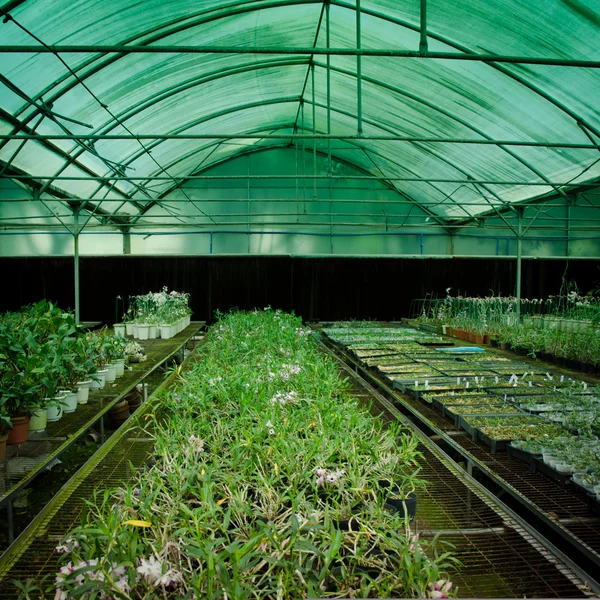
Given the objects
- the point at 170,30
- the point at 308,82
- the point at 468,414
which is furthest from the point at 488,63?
the point at 468,414

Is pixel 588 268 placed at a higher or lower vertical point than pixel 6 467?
higher

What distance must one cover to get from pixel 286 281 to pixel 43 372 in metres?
11.1

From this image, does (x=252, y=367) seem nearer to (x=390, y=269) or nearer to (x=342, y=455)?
(x=342, y=455)

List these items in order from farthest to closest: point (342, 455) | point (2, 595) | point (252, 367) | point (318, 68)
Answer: point (318, 68) → point (252, 367) → point (342, 455) → point (2, 595)

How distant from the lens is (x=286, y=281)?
1459 cm

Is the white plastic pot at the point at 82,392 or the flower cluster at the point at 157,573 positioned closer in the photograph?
the flower cluster at the point at 157,573

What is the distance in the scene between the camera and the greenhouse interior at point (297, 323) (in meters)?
1.85

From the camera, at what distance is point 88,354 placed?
15.7ft

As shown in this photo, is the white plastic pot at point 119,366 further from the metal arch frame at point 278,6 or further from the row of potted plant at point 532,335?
the row of potted plant at point 532,335

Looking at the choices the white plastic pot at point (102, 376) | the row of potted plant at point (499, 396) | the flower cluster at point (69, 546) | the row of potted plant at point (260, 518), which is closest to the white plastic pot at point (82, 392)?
the white plastic pot at point (102, 376)

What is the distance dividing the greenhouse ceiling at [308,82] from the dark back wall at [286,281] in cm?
196

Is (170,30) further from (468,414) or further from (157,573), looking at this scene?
(157,573)

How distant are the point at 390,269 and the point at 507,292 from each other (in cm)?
334

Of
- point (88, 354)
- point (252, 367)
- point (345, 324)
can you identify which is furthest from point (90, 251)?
point (252, 367)
